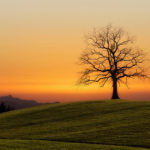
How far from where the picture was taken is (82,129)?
27.8 meters

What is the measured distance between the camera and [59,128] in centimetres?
2944

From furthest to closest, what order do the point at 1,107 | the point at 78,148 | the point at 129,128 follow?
the point at 1,107 < the point at 129,128 < the point at 78,148

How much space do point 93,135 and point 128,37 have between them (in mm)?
37268

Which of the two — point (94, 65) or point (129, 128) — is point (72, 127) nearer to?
point (129, 128)

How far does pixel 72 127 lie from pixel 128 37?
33448mm

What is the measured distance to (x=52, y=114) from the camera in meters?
40.1

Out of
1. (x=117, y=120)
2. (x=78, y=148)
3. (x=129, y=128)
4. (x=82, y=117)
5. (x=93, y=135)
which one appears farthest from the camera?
(x=82, y=117)

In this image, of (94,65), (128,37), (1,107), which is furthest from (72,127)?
(1,107)

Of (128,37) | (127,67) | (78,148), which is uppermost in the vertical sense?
(128,37)

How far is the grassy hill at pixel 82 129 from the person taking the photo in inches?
806

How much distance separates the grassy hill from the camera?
20.5 metres

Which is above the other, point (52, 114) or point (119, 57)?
point (119, 57)

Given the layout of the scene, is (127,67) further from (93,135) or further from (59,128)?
(93,135)

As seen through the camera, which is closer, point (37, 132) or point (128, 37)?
point (37, 132)
